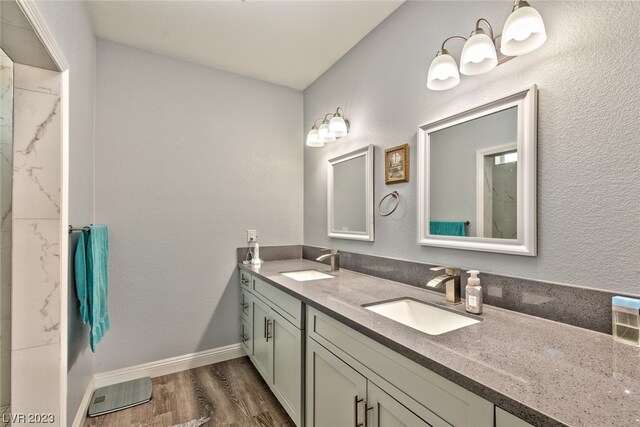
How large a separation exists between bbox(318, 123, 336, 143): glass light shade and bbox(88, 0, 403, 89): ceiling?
0.57 meters

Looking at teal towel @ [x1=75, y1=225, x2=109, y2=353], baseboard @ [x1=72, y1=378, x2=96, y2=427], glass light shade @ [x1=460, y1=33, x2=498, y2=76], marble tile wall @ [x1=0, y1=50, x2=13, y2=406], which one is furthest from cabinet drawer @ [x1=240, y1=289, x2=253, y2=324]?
glass light shade @ [x1=460, y1=33, x2=498, y2=76]

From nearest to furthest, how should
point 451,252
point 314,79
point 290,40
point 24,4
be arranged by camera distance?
point 24,4 < point 451,252 < point 290,40 < point 314,79

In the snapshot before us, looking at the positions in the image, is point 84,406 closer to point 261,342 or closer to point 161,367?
point 161,367

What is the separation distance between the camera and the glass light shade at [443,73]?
4.41ft

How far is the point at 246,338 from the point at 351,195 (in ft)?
4.65

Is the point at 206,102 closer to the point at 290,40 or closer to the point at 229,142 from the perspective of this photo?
the point at 229,142

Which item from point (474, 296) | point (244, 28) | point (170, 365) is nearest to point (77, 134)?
point (244, 28)

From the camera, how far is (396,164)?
5.88 ft

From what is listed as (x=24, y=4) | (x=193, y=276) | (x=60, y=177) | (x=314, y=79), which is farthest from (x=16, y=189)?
(x=314, y=79)

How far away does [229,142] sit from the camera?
2547 millimetres

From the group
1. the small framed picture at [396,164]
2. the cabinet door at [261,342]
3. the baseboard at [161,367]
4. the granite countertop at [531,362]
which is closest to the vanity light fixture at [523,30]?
the small framed picture at [396,164]

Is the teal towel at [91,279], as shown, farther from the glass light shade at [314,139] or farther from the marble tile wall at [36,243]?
the glass light shade at [314,139]

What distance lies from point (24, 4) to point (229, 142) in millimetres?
1644

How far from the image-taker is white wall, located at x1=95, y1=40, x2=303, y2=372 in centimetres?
214
